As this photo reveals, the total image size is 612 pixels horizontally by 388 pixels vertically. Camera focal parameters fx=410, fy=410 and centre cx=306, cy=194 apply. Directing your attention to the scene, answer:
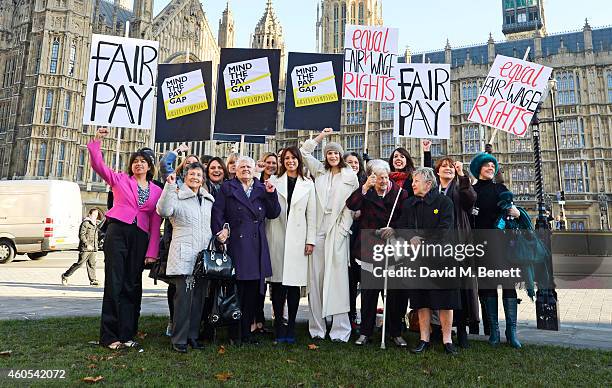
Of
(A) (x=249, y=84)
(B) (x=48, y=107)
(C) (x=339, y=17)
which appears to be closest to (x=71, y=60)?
(B) (x=48, y=107)

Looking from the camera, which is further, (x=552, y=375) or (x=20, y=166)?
(x=20, y=166)

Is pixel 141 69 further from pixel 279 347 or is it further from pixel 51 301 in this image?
pixel 279 347

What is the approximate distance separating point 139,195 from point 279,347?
2309mm

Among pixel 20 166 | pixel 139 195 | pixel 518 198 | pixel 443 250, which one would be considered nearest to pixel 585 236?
pixel 443 250

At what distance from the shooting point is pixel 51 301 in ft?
24.6

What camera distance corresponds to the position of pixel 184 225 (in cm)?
450

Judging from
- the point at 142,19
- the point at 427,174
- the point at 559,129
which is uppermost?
the point at 142,19

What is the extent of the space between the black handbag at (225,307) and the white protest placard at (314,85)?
3.72m

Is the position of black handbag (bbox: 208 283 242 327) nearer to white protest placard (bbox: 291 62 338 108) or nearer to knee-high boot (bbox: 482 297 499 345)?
knee-high boot (bbox: 482 297 499 345)

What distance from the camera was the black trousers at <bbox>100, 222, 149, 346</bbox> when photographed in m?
4.38

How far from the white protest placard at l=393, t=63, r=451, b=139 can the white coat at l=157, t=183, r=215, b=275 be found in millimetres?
4524

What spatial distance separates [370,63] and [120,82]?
4691 mm

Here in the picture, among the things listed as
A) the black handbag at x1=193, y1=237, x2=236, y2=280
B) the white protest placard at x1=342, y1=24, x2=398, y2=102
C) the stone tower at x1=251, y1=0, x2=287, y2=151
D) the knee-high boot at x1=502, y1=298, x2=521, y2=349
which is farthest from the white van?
the stone tower at x1=251, y1=0, x2=287, y2=151

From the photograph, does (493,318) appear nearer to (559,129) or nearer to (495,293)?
(495,293)
